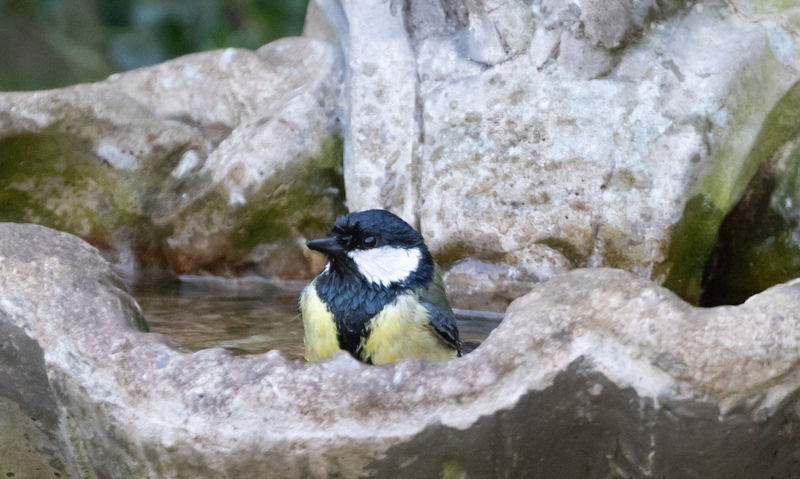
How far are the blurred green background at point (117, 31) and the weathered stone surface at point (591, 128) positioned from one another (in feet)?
8.38

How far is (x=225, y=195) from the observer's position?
15.0ft

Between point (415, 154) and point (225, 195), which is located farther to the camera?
point (225, 195)

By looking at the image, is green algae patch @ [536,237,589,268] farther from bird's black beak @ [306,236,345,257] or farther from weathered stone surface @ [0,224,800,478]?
weathered stone surface @ [0,224,800,478]

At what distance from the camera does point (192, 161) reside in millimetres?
4738

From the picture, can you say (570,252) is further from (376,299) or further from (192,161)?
(192,161)

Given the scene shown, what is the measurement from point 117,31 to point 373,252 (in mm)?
4604

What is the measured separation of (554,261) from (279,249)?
4.54 feet

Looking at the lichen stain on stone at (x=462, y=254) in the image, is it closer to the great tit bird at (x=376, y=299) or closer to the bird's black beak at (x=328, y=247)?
the great tit bird at (x=376, y=299)

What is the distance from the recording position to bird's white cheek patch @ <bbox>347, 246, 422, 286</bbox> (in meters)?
3.25

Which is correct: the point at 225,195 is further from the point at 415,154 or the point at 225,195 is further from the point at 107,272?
the point at 107,272

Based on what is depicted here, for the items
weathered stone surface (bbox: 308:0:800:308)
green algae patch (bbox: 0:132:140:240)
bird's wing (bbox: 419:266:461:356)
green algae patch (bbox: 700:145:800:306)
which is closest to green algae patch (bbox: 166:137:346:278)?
green algae patch (bbox: 0:132:140:240)

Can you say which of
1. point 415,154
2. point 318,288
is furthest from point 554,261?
point 318,288

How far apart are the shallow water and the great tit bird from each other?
0.42 meters

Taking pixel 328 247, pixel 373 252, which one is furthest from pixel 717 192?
pixel 328 247
